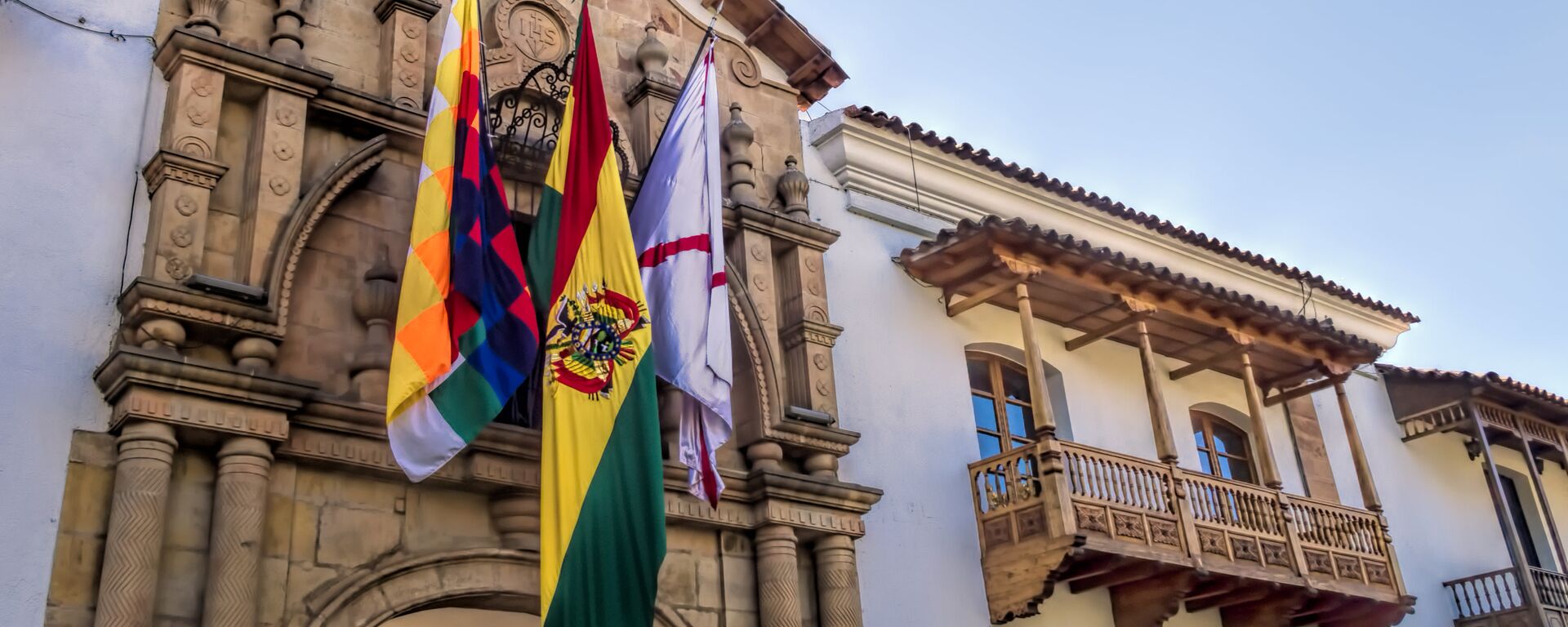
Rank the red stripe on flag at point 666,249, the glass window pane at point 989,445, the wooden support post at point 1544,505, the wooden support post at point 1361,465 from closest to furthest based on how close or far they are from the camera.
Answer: the red stripe on flag at point 666,249
the glass window pane at point 989,445
the wooden support post at point 1361,465
the wooden support post at point 1544,505

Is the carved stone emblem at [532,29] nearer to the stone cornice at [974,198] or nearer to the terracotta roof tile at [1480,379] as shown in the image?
the stone cornice at [974,198]

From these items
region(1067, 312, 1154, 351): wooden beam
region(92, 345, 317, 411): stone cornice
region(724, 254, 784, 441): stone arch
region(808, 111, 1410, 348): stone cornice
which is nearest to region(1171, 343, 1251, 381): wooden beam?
region(1067, 312, 1154, 351): wooden beam

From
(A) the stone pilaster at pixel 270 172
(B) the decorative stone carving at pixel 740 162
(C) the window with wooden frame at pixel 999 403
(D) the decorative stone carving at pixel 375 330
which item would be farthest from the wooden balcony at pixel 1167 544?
(A) the stone pilaster at pixel 270 172

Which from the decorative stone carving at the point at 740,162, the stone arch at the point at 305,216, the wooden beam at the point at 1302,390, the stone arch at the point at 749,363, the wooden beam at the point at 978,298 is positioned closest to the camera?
the stone arch at the point at 305,216

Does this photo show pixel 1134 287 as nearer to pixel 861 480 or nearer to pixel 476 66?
pixel 861 480

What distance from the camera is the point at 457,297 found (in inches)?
316

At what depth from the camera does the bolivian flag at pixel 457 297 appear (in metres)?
7.67

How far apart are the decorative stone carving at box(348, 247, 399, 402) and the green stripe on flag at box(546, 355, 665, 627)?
4.62 feet

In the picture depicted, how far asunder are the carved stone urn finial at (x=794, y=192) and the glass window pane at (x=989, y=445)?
249cm

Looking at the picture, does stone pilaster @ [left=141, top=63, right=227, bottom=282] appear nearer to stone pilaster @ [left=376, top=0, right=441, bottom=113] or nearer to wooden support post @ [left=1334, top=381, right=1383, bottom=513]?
stone pilaster @ [left=376, top=0, right=441, bottom=113]

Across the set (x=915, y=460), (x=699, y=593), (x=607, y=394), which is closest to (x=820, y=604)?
(x=699, y=593)

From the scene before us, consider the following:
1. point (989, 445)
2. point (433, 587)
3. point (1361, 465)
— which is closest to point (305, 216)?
point (433, 587)

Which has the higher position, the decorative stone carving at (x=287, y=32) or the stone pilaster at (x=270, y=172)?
the decorative stone carving at (x=287, y=32)

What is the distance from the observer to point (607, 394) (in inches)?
318
